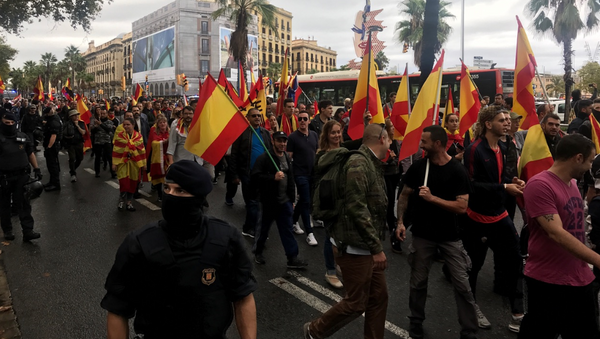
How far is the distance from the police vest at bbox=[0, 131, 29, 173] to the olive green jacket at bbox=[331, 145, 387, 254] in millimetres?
4987

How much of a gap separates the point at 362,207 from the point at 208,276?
4.84ft

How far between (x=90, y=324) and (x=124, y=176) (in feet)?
14.4

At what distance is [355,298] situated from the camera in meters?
3.13

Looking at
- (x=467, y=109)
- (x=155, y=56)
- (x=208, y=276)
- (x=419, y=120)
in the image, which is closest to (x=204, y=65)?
(x=155, y=56)

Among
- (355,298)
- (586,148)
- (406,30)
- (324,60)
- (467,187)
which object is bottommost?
(355,298)

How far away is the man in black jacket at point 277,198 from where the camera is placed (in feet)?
16.5

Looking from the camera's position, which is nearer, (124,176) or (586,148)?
(586,148)

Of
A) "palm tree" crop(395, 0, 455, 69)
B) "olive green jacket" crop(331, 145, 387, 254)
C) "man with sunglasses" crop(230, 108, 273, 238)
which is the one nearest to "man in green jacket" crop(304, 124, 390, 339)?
"olive green jacket" crop(331, 145, 387, 254)

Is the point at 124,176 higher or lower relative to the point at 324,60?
lower

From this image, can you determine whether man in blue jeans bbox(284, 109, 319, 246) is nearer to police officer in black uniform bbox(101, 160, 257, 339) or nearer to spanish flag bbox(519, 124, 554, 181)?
spanish flag bbox(519, 124, 554, 181)

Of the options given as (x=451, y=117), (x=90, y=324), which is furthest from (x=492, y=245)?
(x=90, y=324)

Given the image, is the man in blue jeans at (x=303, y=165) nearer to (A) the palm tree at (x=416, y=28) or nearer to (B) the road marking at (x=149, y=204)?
(B) the road marking at (x=149, y=204)

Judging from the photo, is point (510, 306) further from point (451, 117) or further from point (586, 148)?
point (451, 117)

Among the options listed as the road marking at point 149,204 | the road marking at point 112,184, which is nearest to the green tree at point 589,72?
the road marking at point 112,184
